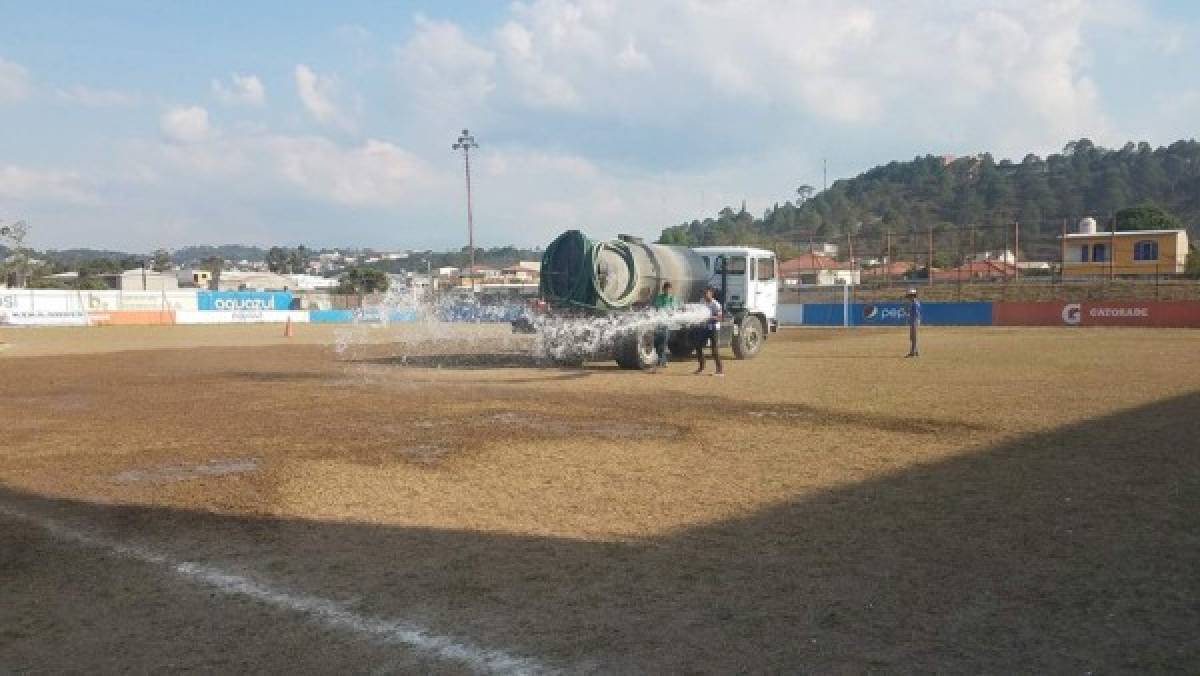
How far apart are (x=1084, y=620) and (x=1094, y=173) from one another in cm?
16413

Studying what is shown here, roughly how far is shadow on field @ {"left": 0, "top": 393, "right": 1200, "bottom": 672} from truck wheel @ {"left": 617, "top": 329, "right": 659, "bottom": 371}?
38.9 ft

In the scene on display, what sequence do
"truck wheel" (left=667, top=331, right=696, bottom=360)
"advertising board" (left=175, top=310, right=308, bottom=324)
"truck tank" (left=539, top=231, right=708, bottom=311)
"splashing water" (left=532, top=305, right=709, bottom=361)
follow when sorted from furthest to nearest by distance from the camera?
"advertising board" (left=175, top=310, right=308, bottom=324) < "truck wheel" (left=667, top=331, right=696, bottom=360) < "splashing water" (left=532, top=305, right=709, bottom=361) < "truck tank" (left=539, top=231, right=708, bottom=311)

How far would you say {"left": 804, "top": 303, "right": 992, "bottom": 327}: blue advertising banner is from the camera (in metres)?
42.7

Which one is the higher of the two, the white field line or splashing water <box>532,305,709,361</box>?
splashing water <box>532,305,709,361</box>

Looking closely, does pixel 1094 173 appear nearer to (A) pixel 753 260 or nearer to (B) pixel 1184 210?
(B) pixel 1184 210

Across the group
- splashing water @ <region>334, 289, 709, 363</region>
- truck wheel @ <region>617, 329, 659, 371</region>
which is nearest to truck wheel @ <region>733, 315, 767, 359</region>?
splashing water @ <region>334, 289, 709, 363</region>

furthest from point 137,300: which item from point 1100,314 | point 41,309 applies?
point 1100,314

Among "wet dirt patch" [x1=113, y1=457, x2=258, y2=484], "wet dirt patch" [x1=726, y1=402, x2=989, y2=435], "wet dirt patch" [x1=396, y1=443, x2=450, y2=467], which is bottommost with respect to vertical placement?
"wet dirt patch" [x1=726, y1=402, x2=989, y2=435]

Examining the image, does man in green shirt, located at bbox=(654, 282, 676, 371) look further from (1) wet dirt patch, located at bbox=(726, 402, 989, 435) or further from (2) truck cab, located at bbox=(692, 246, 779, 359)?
(1) wet dirt patch, located at bbox=(726, 402, 989, 435)

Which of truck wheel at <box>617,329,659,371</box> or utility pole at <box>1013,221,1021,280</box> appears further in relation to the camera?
utility pole at <box>1013,221,1021,280</box>

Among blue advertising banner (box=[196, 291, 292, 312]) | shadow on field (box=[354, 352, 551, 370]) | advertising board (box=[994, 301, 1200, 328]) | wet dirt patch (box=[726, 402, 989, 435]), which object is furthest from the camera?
blue advertising banner (box=[196, 291, 292, 312])

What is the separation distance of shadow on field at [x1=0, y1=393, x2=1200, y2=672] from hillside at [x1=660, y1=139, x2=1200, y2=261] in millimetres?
79145

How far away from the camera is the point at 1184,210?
116375mm

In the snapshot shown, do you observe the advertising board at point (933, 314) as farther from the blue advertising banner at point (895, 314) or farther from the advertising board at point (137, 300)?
the advertising board at point (137, 300)
